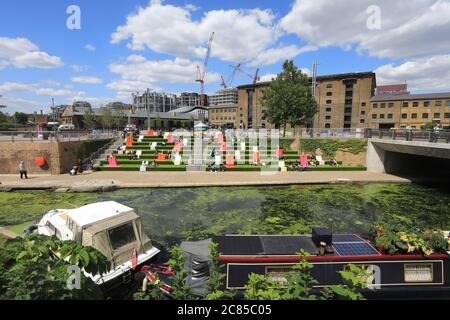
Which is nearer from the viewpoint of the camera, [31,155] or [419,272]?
[419,272]

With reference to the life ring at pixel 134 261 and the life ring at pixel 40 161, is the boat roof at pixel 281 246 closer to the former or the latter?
the life ring at pixel 134 261

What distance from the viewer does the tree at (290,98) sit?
39.0 metres

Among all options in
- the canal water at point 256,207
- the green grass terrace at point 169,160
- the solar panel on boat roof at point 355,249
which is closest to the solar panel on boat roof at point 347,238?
the solar panel on boat roof at point 355,249

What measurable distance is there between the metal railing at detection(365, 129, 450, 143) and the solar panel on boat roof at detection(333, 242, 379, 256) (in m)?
17.1

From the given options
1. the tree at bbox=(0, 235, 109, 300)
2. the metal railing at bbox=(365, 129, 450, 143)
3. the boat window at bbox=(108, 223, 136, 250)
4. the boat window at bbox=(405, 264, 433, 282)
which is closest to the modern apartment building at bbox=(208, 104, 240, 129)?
the metal railing at bbox=(365, 129, 450, 143)

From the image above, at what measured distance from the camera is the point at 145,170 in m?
28.2

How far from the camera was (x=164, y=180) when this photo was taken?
23203 mm

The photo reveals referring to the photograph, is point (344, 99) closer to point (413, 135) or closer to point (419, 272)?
point (413, 135)

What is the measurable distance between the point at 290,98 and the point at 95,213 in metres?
34.7

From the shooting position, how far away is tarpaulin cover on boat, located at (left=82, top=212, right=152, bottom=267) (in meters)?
8.59

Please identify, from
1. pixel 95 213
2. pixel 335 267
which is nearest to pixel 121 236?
pixel 95 213

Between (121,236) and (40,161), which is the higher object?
(40,161)

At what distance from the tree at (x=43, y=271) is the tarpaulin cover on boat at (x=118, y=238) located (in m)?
4.26
